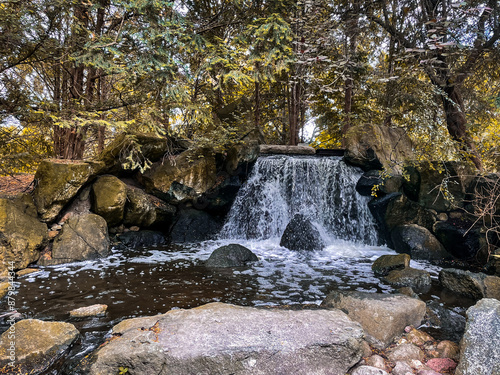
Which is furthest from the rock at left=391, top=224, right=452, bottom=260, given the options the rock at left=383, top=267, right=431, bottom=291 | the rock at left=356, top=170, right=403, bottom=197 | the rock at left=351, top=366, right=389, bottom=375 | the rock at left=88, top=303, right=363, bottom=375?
the rock at left=351, top=366, right=389, bottom=375

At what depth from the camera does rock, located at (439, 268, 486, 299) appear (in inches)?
196

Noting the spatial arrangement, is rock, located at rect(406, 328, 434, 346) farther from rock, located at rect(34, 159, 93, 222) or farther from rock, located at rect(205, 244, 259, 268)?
rock, located at rect(34, 159, 93, 222)

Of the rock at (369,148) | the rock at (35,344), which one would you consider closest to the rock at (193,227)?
the rock at (369,148)

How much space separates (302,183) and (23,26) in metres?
8.52

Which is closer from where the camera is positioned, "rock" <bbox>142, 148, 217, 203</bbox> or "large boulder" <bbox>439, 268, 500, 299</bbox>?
"large boulder" <bbox>439, 268, 500, 299</bbox>

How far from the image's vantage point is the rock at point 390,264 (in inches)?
248

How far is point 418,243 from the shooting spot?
25.7 feet

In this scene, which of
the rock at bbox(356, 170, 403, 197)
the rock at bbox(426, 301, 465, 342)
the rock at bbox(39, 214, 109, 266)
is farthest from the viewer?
the rock at bbox(356, 170, 403, 197)

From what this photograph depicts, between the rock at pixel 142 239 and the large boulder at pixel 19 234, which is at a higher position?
the large boulder at pixel 19 234

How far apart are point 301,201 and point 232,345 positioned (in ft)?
25.6

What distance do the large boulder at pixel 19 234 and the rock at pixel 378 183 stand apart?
9113 mm

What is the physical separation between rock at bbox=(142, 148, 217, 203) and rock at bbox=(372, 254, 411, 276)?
6.00 metres

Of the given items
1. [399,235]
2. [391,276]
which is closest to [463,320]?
[391,276]

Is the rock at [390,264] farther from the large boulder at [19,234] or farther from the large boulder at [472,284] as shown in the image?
the large boulder at [19,234]
